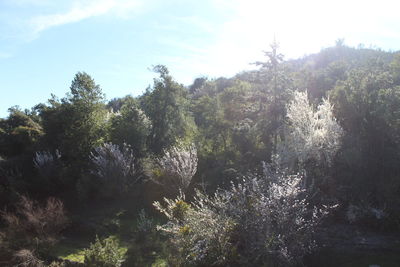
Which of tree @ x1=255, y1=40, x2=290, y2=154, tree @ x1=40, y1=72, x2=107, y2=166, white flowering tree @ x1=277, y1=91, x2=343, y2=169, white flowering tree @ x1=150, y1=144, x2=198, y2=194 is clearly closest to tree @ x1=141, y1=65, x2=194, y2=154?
tree @ x1=40, y1=72, x2=107, y2=166

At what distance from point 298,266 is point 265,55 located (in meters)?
8.21

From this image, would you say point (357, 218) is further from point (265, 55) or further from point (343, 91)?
point (265, 55)

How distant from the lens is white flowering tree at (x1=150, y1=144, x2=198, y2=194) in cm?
1152

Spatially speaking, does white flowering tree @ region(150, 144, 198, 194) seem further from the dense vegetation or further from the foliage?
the foliage

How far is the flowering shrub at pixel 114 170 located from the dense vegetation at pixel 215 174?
7 centimetres

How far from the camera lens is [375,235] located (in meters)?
7.94

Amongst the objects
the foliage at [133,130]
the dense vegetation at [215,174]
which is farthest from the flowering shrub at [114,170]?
the foliage at [133,130]

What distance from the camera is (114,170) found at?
12.9 metres

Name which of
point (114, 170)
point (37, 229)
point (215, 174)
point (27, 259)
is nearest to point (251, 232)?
point (215, 174)

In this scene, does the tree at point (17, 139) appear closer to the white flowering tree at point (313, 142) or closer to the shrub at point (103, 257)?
the shrub at point (103, 257)

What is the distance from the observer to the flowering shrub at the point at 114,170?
42.3 feet

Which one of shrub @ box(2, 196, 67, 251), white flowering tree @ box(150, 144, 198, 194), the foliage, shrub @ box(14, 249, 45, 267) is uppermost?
the foliage

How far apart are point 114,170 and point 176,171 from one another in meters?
2.91

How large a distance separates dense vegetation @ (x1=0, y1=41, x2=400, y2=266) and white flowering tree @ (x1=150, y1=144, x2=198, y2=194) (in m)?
0.05
